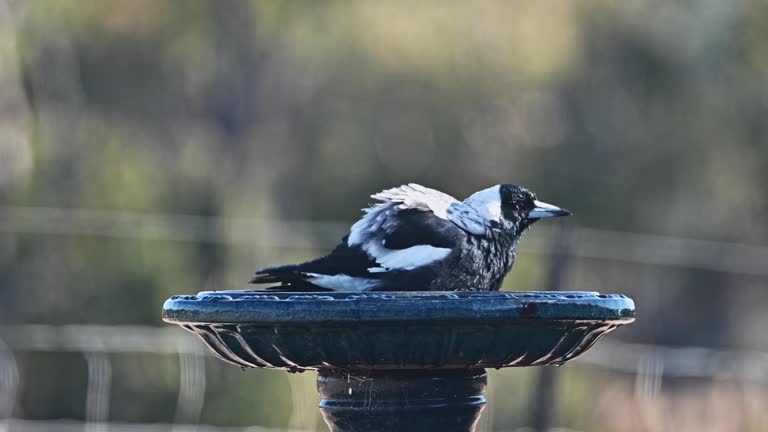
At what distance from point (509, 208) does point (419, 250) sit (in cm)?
50

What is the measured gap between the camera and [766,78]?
16938 mm

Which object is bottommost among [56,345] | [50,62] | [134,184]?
[56,345]

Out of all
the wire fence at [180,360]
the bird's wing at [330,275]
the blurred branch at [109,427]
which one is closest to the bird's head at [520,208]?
the bird's wing at [330,275]

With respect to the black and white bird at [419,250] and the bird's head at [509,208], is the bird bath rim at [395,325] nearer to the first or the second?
the black and white bird at [419,250]

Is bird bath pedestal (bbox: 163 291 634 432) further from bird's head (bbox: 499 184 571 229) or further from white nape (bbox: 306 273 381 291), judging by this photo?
bird's head (bbox: 499 184 571 229)

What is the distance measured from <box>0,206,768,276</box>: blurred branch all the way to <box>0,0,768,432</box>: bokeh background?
0.03m

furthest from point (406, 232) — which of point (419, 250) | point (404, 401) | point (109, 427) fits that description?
point (109, 427)

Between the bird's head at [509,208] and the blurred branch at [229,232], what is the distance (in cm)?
407

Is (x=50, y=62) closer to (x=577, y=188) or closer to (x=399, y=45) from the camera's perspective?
(x=399, y=45)

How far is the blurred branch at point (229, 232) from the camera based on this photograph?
9.17 meters

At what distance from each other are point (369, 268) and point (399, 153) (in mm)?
11839

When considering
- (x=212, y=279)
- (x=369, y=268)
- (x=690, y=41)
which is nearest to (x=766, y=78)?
(x=690, y=41)

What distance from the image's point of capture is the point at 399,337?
2982mm

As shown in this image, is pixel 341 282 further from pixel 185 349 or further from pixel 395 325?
pixel 185 349
